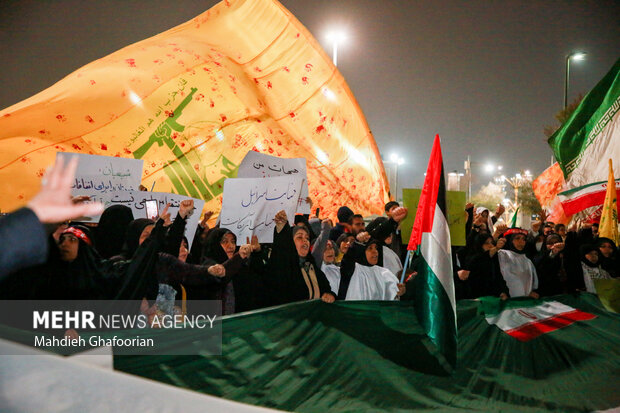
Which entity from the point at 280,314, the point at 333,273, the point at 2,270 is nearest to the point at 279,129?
the point at 333,273

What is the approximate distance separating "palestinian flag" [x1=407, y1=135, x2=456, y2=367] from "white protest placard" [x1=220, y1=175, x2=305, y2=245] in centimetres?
121

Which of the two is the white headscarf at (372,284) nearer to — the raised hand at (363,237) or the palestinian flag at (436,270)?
the raised hand at (363,237)

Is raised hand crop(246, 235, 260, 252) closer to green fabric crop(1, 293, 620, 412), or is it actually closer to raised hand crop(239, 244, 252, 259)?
raised hand crop(239, 244, 252, 259)

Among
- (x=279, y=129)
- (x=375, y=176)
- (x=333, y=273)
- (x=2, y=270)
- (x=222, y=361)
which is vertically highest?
(x=279, y=129)

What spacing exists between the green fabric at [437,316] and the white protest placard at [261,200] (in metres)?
1.43

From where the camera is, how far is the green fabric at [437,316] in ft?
13.1

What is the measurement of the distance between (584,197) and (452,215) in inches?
200

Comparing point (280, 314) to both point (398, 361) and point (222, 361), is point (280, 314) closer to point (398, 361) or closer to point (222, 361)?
point (222, 361)

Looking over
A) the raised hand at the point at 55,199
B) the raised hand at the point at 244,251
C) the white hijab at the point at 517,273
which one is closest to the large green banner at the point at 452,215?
the white hijab at the point at 517,273

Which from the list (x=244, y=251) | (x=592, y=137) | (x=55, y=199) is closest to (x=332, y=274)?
(x=244, y=251)

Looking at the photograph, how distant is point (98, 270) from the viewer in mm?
3293

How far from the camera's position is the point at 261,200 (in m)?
4.95

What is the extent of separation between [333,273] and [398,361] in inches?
55.3

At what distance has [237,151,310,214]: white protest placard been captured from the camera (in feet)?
19.3
